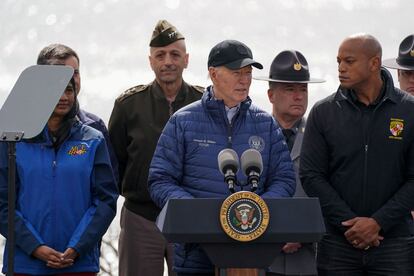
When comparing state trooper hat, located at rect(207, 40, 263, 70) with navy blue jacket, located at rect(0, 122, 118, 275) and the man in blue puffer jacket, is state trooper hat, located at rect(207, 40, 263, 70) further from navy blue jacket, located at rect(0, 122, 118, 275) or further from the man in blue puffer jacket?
navy blue jacket, located at rect(0, 122, 118, 275)

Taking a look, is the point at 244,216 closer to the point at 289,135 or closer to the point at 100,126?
the point at 289,135

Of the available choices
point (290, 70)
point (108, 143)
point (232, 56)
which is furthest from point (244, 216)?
point (290, 70)

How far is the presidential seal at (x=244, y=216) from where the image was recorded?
198 inches

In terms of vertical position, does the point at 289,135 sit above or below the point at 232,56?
below

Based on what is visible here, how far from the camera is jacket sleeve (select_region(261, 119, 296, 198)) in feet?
19.3

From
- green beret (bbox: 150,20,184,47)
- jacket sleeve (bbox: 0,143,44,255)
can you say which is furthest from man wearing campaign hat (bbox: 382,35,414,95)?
jacket sleeve (bbox: 0,143,44,255)

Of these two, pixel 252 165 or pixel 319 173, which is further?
pixel 319 173

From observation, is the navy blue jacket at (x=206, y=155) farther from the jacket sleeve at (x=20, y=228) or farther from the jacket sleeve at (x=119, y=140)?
the jacket sleeve at (x=119, y=140)

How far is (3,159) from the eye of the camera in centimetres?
630

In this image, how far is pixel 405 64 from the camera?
7719 mm

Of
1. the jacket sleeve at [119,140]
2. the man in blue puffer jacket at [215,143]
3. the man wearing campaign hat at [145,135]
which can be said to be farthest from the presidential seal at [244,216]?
the jacket sleeve at [119,140]

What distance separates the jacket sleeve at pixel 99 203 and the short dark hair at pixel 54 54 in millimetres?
833

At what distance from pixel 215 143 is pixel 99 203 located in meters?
0.95

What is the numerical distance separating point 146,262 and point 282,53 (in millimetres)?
1851
